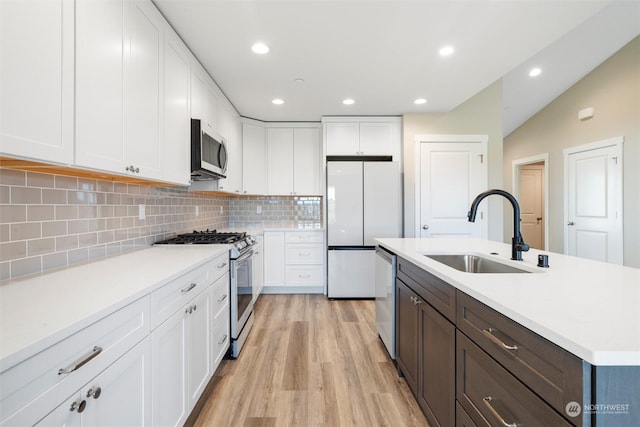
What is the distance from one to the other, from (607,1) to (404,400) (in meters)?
2.75

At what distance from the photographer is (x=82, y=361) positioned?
752mm

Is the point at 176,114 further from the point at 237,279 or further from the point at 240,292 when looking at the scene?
the point at 240,292

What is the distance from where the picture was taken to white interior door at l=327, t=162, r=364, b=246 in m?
3.59

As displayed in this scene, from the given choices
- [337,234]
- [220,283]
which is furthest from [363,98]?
[220,283]

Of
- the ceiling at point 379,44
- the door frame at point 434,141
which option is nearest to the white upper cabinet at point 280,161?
the ceiling at point 379,44

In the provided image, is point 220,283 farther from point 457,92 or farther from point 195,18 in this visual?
point 457,92

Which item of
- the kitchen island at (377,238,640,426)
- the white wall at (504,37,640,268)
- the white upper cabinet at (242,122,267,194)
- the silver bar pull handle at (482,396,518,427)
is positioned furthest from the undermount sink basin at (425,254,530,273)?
the white wall at (504,37,640,268)

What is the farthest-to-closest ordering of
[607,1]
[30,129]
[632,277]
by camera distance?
Answer: [607,1], [632,277], [30,129]

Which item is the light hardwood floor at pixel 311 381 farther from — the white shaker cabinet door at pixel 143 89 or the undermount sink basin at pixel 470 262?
the white shaker cabinet door at pixel 143 89

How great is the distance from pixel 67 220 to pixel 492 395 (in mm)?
1983

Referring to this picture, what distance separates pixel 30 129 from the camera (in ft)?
3.09

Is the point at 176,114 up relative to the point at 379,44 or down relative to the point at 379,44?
down

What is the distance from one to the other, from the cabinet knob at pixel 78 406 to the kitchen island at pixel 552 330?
1.20 metres

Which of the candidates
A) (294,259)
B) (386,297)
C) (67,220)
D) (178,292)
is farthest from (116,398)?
(294,259)
